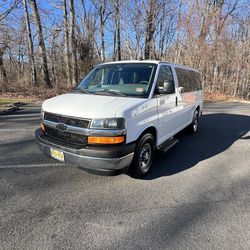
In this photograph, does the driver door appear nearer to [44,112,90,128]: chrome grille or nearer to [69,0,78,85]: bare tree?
[44,112,90,128]: chrome grille

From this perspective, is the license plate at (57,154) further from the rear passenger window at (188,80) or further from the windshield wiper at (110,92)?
the rear passenger window at (188,80)

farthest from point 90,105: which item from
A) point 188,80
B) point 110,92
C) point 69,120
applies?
point 188,80

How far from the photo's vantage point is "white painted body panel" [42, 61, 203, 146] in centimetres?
327

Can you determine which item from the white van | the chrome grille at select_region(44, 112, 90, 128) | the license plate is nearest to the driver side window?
the white van

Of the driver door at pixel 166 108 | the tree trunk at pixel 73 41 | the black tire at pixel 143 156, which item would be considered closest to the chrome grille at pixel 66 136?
the black tire at pixel 143 156

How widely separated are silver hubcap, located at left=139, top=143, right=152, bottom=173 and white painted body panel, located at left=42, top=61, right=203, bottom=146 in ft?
1.11

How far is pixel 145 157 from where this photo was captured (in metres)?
4.09

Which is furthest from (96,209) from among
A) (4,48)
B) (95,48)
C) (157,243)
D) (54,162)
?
(95,48)

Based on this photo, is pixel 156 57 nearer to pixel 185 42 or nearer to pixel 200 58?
pixel 185 42

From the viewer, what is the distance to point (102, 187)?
12.1 feet

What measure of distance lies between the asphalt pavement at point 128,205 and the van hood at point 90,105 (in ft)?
4.06

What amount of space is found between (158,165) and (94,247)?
2444 mm

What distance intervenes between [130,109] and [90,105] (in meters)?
0.62

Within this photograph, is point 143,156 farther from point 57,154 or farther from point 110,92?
point 57,154
